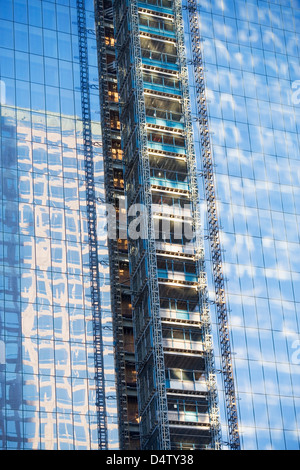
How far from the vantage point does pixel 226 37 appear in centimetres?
10656

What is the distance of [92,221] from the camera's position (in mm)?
96062

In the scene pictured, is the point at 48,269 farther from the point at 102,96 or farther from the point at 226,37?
the point at 226,37

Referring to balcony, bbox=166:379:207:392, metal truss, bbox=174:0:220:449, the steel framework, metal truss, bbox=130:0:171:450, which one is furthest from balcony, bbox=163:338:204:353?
the steel framework

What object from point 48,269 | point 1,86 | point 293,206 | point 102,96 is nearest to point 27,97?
point 1,86

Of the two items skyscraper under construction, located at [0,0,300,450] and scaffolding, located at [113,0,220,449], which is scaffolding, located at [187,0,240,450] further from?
scaffolding, located at [113,0,220,449]

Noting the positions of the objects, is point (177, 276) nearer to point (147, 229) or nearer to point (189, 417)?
point (147, 229)

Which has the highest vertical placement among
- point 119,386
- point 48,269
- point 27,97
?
point 27,97

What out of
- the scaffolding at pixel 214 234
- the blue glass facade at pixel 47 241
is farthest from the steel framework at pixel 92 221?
the scaffolding at pixel 214 234

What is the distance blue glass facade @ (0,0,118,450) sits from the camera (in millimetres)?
86438

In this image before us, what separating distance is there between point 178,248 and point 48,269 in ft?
39.6

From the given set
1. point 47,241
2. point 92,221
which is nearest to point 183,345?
point 92,221

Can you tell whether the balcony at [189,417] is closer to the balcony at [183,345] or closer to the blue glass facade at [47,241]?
the blue glass facade at [47,241]

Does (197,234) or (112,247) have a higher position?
(112,247)

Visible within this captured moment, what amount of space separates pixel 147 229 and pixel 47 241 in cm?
909
